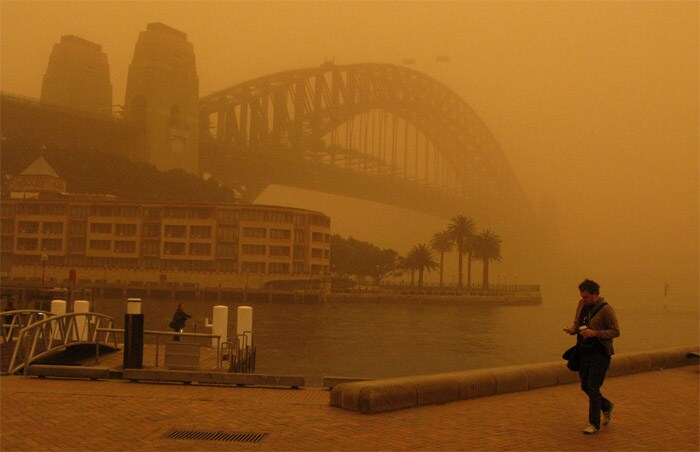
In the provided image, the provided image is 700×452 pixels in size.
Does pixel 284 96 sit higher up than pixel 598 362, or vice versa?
pixel 284 96

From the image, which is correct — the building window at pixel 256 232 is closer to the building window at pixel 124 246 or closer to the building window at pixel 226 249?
the building window at pixel 226 249

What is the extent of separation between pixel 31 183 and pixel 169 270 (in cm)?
2542

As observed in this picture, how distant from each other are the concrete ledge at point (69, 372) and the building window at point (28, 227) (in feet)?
285

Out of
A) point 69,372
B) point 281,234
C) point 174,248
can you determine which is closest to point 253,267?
point 281,234

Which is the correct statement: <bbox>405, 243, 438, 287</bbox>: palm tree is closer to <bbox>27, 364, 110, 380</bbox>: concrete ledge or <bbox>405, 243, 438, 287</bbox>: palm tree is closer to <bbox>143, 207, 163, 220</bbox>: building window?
<bbox>143, 207, 163, 220</bbox>: building window

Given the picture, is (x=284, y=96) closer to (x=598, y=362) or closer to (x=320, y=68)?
(x=320, y=68)

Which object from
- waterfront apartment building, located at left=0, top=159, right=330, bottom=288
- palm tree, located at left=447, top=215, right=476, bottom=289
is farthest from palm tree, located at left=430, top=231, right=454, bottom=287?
waterfront apartment building, located at left=0, top=159, right=330, bottom=288

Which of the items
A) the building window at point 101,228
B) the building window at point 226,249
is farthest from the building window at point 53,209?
the building window at point 226,249

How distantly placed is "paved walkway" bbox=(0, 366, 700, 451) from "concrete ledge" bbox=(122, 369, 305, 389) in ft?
0.58

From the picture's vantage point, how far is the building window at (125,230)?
3652 inches

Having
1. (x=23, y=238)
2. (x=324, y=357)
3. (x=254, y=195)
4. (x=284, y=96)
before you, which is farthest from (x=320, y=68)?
(x=324, y=357)

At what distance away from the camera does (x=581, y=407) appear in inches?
345

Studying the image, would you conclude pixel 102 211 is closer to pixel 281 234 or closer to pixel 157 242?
pixel 157 242

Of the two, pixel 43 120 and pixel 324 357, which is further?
pixel 43 120
